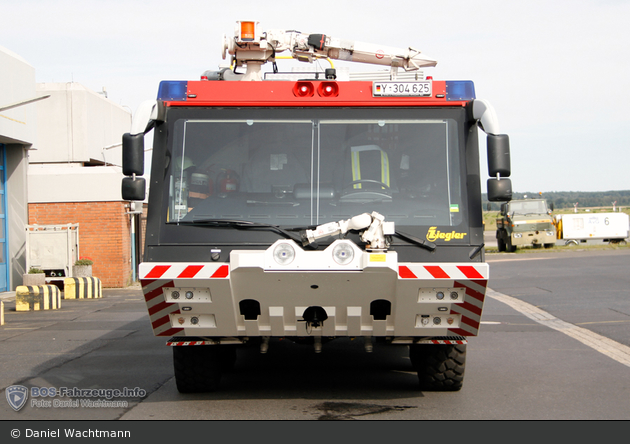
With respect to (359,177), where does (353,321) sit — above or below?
below

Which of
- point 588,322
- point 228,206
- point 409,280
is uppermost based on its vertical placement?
A: point 228,206

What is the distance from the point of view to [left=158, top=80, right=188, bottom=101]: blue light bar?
19.8 ft

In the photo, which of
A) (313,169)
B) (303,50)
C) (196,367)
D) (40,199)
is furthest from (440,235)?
(40,199)

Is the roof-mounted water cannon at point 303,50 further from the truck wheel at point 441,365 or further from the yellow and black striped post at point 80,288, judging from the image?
the yellow and black striped post at point 80,288

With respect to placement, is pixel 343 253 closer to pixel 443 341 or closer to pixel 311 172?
pixel 311 172

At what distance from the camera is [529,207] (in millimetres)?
32594

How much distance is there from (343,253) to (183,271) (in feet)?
4.47

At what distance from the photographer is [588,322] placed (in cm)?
1172

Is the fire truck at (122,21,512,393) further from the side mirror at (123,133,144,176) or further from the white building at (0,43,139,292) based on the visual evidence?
the white building at (0,43,139,292)

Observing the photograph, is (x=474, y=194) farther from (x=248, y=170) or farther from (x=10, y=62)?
(x=10, y=62)

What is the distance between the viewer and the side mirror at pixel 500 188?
18.9ft

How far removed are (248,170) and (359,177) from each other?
99 centimetres
